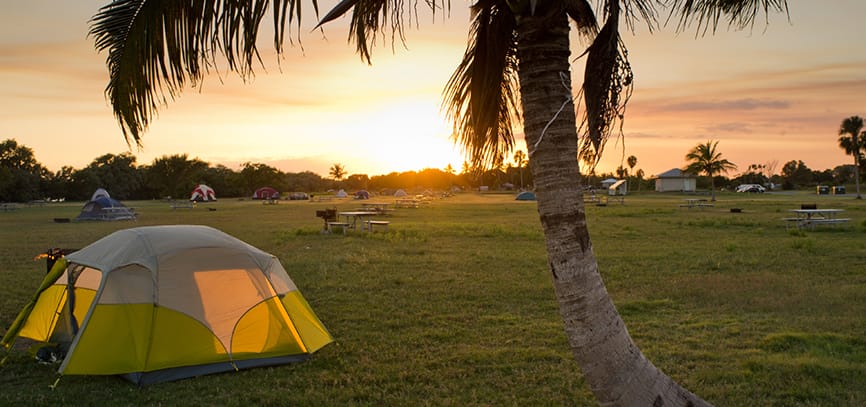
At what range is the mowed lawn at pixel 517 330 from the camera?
5.87m

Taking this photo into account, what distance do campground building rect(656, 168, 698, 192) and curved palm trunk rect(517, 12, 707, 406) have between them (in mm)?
93925

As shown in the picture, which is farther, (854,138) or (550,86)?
(854,138)

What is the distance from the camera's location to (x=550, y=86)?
352 cm

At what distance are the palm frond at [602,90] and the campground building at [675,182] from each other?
9353cm

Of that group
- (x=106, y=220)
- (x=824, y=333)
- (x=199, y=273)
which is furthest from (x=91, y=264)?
(x=106, y=220)

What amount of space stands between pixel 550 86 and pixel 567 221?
811mm

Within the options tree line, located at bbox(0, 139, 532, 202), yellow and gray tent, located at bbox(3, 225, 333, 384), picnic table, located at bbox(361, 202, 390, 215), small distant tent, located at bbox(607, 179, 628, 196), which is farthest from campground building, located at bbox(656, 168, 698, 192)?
yellow and gray tent, located at bbox(3, 225, 333, 384)

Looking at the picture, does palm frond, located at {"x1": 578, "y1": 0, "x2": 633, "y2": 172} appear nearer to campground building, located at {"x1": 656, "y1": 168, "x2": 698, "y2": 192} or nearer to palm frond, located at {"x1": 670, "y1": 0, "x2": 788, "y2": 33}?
palm frond, located at {"x1": 670, "y1": 0, "x2": 788, "y2": 33}

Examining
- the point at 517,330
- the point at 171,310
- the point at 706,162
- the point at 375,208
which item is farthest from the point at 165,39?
the point at 706,162

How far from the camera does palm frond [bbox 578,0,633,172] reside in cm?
381

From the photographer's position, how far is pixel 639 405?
3.54 m

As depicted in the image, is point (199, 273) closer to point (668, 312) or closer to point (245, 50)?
point (245, 50)

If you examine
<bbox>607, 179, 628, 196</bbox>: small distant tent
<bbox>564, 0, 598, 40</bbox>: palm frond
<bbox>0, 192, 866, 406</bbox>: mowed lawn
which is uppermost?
<bbox>564, 0, 598, 40</bbox>: palm frond

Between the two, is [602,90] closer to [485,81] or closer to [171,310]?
[485,81]
